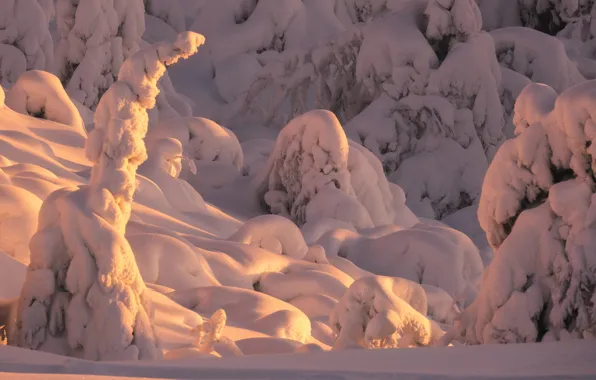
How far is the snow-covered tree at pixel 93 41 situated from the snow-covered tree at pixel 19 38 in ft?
2.71

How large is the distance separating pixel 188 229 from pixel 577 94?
7.24 metres

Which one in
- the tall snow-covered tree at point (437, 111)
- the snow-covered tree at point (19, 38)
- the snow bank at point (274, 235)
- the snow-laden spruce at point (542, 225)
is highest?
the snow-laden spruce at point (542, 225)

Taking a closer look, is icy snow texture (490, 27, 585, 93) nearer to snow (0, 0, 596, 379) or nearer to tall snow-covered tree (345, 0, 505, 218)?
snow (0, 0, 596, 379)

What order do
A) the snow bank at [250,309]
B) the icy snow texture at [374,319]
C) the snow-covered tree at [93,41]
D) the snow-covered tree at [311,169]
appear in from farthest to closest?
the snow-covered tree at [93,41] < the snow-covered tree at [311,169] < the snow bank at [250,309] < the icy snow texture at [374,319]

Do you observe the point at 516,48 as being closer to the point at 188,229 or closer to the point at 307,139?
the point at 307,139

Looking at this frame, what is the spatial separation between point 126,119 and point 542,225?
260 centimetres

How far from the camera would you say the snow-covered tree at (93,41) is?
2259cm

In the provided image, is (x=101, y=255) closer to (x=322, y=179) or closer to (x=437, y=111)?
(x=322, y=179)

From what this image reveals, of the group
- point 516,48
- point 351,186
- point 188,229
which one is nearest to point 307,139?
point 351,186

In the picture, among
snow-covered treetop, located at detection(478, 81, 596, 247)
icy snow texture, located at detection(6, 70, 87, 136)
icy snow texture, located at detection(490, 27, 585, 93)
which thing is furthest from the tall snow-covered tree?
snow-covered treetop, located at detection(478, 81, 596, 247)

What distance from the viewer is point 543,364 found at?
5094 millimetres

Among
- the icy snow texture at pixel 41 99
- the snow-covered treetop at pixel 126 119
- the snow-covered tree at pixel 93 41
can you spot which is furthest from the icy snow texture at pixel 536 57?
the snow-covered treetop at pixel 126 119

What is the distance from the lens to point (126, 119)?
24.2 ft

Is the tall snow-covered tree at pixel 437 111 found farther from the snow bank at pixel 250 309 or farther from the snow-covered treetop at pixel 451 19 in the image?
the snow bank at pixel 250 309
